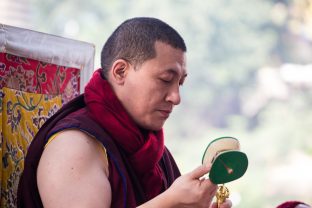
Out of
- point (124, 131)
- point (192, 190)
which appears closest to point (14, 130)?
point (124, 131)

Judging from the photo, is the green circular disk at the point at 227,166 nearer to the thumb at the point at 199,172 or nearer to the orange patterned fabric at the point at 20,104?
the thumb at the point at 199,172

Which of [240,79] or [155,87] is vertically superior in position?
[155,87]

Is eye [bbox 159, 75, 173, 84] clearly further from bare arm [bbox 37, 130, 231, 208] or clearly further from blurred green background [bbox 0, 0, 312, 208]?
blurred green background [bbox 0, 0, 312, 208]

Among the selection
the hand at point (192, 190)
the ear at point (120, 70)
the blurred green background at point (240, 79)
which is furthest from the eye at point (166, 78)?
the blurred green background at point (240, 79)

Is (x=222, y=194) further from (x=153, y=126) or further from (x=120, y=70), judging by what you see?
(x=120, y=70)

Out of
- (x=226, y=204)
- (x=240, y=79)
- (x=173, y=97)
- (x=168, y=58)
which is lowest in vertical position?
(x=240, y=79)

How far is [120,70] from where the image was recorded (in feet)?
4.98

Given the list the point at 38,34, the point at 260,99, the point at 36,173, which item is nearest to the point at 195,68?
the point at 260,99

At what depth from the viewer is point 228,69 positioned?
16.6 feet

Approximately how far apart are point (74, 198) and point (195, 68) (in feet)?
12.6

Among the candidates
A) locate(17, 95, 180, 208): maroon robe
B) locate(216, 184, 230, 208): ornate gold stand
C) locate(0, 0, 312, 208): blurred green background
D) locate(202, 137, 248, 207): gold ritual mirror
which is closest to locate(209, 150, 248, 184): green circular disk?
locate(202, 137, 248, 207): gold ritual mirror

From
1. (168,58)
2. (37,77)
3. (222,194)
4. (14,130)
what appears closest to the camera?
(222,194)

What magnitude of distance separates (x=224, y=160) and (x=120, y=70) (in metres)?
0.44

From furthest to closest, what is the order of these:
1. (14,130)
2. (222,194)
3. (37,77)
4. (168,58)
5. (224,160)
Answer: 1. (37,77)
2. (14,130)
3. (168,58)
4. (222,194)
5. (224,160)
